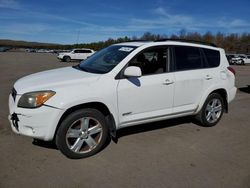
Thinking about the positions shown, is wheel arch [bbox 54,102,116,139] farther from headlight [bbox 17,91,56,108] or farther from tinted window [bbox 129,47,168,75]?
tinted window [bbox 129,47,168,75]

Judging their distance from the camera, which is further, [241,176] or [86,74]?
[86,74]

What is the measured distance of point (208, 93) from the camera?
5.72 metres

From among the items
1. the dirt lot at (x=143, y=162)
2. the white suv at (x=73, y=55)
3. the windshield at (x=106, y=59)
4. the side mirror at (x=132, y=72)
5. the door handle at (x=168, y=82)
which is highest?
the white suv at (x=73, y=55)

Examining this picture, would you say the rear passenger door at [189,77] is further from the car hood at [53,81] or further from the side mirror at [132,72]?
the car hood at [53,81]

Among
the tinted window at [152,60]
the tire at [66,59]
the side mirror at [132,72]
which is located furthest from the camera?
the tire at [66,59]

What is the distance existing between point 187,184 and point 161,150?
3.58ft

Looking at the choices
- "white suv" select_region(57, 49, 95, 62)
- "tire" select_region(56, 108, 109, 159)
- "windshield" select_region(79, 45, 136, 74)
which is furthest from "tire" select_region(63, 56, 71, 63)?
"tire" select_region(56, 108, 109, 159)

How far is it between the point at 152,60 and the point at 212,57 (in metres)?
1.56

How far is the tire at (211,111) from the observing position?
5809mm

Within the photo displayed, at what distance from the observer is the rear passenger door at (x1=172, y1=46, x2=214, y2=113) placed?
5225mm

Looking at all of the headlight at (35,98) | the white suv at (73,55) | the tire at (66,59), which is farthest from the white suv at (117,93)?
the tire at (66,59)

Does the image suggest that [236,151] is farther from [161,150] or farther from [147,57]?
[147,57]

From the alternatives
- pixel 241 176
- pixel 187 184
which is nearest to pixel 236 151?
pixel 241 176

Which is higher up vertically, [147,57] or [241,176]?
[147,57]
